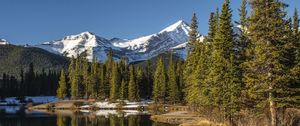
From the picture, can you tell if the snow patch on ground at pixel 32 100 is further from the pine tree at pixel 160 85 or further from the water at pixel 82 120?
the water at pixel 82 120

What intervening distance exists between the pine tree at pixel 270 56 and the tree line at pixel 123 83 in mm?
89056

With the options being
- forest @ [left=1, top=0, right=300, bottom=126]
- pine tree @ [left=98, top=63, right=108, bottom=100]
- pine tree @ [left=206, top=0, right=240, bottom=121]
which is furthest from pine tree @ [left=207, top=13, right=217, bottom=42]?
pine tree @ [left=98, top=63, right=108, bottom=100]

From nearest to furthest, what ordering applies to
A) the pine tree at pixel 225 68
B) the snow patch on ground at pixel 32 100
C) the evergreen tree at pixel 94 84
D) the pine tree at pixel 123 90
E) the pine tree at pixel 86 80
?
the pine tree at pixel 225 68
the pine tree at pixel 123 90
the evergreen tree at pixel 94 84
the pine tree at pixel 86 80
the snow patch on ground at pixel 32 100

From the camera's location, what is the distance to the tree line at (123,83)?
A: 133250mm

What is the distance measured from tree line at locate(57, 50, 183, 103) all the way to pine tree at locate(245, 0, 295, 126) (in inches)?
3506

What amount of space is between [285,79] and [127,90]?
110 m

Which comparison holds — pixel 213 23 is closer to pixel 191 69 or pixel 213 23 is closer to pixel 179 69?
pixel 191 69

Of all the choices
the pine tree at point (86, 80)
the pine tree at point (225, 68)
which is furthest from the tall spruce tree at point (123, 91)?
the pine tree at point (225, 68)

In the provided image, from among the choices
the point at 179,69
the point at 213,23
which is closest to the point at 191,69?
the point at 213,23

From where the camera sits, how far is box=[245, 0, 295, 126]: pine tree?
123 ft

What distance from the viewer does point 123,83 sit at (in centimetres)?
14212

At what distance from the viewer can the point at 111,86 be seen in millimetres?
148250

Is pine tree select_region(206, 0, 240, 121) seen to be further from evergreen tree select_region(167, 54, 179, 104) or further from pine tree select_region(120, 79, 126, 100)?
pine tree select_region(120, 79, 126, 100)

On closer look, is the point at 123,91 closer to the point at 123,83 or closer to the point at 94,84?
the point at 123,83
